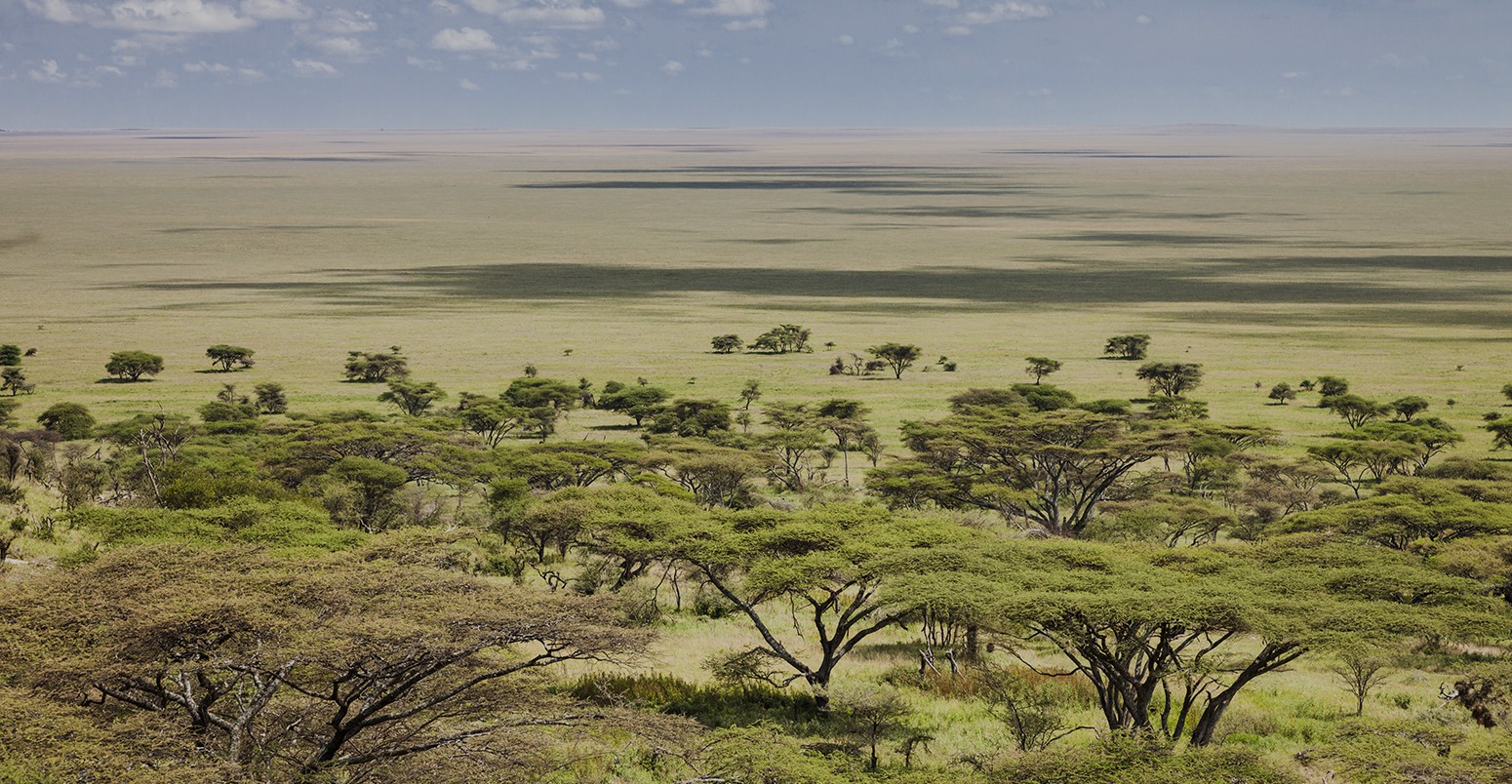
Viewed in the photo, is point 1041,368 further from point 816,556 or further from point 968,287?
point 968,287

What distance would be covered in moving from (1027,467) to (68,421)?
52965mm

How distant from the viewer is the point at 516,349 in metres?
115

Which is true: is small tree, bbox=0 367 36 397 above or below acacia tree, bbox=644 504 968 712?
below

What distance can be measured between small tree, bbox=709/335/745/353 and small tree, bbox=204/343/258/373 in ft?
133

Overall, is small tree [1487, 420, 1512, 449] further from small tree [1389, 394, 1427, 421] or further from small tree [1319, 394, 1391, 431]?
small tree [1319, 394, 1391, 431]

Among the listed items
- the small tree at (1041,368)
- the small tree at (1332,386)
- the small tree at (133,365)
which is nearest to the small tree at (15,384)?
the small tree at (133,365)

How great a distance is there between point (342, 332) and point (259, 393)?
42.7 metres

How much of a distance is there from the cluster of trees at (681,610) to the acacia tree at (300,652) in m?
0.07

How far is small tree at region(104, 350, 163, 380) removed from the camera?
309 ft

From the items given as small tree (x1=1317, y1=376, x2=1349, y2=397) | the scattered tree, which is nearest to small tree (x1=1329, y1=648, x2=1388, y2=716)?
the scattered tree

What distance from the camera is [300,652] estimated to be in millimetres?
16953

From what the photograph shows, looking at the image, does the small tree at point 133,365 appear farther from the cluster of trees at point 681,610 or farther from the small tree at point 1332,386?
the small tree at point 1332,386

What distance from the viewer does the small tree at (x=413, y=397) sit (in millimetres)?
79500

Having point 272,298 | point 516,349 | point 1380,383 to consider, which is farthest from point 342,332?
point 1380,383
